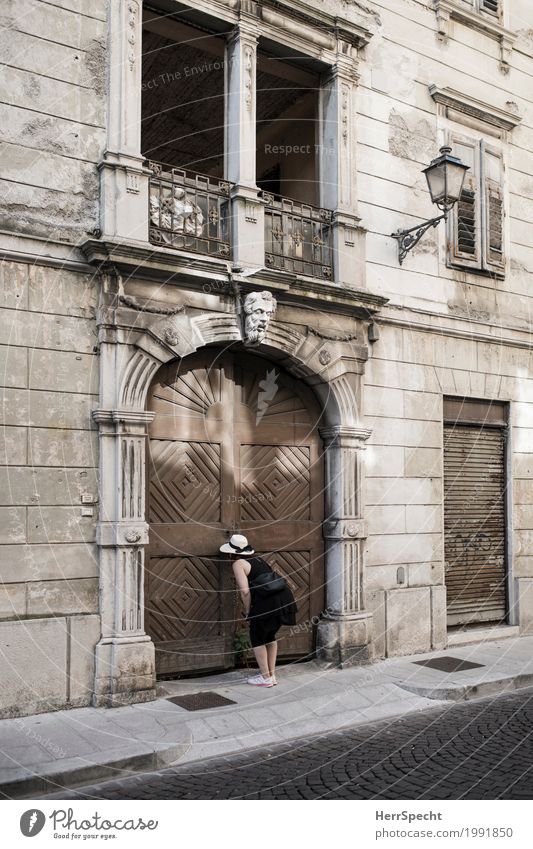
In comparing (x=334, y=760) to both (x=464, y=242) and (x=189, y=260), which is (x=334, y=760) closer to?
(x=189, y=260)

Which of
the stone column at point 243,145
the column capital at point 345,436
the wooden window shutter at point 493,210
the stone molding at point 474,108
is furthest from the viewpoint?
the wooden window shutter at point 493,210

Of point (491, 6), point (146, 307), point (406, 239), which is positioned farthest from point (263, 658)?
point (491, 6)

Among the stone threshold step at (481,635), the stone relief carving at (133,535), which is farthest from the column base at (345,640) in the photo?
the stone relief carving at (133,535)

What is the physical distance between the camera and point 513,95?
1230 cm

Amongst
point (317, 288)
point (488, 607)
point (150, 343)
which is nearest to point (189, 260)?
point (150, 343)

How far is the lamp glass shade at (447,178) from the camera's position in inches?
367

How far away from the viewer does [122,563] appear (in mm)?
7641

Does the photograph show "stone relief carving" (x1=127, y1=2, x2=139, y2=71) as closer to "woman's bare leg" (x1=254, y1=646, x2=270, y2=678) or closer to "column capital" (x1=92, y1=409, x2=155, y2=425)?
"column capital" (x1=92, y1=409, x2=155, y2=425)

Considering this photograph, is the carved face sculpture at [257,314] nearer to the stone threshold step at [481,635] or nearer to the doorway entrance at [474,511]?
the doorway entrance at [474,511]

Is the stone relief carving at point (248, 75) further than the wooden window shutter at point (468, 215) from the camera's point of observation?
No

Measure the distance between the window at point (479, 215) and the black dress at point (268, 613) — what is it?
18.2 ft

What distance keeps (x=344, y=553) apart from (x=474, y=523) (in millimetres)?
2759

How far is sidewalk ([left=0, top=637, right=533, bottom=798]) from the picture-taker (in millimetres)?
5797

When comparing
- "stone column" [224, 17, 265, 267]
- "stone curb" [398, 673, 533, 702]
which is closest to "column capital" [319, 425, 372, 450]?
"stone column" [224, 17, 265, 267]
